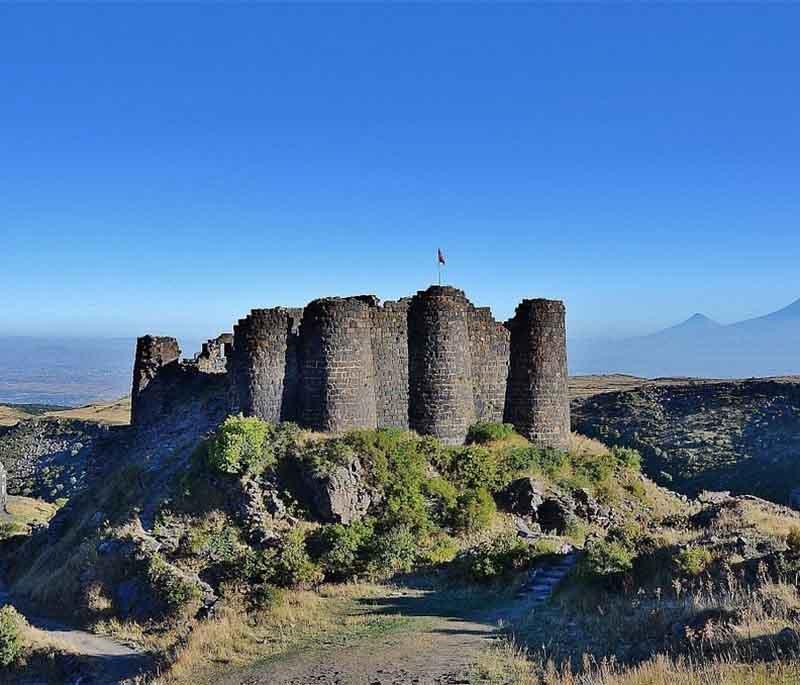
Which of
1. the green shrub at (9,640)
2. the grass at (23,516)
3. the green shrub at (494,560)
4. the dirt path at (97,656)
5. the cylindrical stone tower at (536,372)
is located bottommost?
the grass at (23,516)

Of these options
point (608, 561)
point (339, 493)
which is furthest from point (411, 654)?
point (339, 493)

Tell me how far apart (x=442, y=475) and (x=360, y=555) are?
4393 millimetres

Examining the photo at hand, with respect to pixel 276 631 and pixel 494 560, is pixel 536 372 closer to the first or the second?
pixel 494 560

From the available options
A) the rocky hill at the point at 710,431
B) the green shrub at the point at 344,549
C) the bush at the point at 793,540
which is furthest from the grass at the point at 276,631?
the rocky hill at the point at 710,431

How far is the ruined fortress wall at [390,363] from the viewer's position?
73.5 ft

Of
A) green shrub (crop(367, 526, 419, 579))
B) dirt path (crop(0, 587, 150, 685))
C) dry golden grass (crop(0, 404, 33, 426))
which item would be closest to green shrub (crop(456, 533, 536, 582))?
green shrub (crop(367, 526, 419, 579))

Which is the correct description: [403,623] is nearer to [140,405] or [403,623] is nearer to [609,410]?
[140,405]

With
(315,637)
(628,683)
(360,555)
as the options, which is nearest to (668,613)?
(628,683)

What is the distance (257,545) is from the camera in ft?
62.1

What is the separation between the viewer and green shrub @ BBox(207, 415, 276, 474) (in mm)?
20141

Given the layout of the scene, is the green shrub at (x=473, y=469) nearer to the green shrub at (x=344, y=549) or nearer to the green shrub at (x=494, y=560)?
the green shrub at (x=494, y=560)

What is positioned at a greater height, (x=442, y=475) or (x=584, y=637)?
(x=442, y=475)

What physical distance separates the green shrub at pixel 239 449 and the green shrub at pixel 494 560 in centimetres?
642

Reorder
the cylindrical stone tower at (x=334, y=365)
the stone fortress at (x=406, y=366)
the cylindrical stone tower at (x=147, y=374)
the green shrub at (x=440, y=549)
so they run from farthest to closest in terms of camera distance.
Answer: the cylindrical stone tower at (x=147, y=374), the stone fortress at (x=406, y=366), the cylindrical stone tower at (x=334, y=365), the green shrub at (x=440, y=549)
